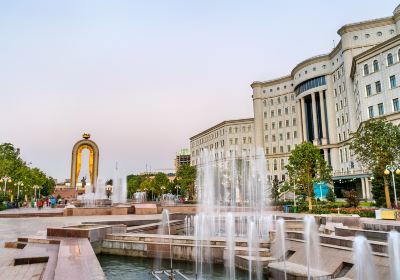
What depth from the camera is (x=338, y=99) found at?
190ft

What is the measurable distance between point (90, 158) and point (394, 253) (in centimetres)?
4615

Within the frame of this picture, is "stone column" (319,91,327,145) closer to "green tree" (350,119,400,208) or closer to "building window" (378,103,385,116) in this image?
"building window" (378,103,385,116)

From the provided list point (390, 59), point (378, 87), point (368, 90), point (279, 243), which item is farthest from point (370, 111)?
point (279, 243)

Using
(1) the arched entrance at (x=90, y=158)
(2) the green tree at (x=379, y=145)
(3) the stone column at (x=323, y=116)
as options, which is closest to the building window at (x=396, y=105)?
(2) the green tree at (x=379, y=145)

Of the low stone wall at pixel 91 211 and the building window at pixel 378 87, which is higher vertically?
the building window at pixel 378 87

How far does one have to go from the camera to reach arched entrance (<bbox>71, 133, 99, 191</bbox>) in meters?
48.0

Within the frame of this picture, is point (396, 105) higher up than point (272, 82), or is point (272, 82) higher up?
point (272, 82)

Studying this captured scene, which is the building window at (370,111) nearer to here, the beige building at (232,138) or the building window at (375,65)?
the building window at (375,65)

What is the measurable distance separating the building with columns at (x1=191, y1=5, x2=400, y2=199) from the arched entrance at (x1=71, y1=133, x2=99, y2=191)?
36063mm

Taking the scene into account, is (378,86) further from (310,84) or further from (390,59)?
(310,84)

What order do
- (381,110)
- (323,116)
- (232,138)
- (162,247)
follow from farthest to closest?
(232,138) < (323,116) < (381,110) < (162,247)

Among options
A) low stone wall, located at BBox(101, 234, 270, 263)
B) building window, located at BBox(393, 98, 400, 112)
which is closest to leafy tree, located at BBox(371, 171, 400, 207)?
building window, located at BBox(393, 98, 400, 112)

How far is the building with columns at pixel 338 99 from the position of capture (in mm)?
40625

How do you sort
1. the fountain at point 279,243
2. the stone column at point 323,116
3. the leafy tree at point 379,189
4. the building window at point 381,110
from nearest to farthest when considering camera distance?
the fountain at point 279,243
the leafy tree at point 379,189
the building window at point 381,110
the stone column at point 323,116
